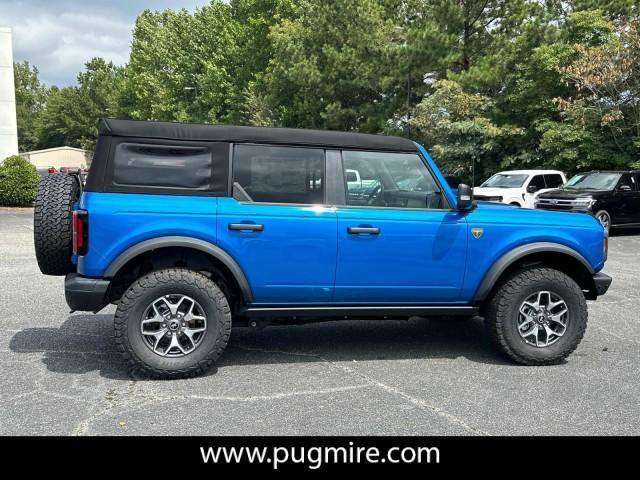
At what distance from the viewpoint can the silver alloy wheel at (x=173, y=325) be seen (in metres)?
4.31

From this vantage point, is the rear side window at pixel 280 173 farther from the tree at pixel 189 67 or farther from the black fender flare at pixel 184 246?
the tree at pixel 189 67

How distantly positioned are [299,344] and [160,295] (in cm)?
160

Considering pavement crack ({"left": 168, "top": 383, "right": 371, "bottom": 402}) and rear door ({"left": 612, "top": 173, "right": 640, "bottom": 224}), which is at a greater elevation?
rear door ({"left": 612, "top": 173, "right": 640, "bottom": 224})

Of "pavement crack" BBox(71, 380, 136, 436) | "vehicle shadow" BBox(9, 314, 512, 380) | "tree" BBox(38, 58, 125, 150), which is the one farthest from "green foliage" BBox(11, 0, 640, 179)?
"tree" BBox(38, 58, 125, 150)

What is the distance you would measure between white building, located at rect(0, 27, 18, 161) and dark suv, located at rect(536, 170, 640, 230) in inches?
865

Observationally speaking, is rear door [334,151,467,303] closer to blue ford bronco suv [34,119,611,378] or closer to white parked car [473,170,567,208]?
blue ford bronco suv [34,119,611,378]

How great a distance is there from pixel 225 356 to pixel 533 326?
2568mm

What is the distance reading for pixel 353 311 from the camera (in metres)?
4.59

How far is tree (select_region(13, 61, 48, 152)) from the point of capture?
378 feet

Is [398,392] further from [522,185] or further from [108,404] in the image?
[522,185]

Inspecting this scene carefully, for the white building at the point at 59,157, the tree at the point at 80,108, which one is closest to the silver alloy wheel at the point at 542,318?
the white building at the point at 59,157

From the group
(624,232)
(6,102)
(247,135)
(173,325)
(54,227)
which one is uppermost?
(6,102)

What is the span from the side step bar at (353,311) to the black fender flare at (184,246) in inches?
7.4

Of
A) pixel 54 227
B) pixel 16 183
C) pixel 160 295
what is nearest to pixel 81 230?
pixel 54 227
